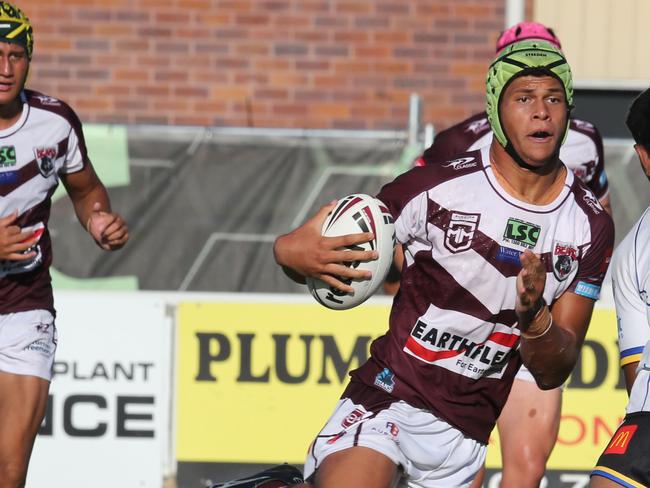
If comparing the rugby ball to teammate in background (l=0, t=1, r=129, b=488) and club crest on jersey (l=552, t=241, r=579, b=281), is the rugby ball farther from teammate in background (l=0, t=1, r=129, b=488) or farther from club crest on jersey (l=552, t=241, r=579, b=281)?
teammate in background (l=0, t=1, r=129, b=488)

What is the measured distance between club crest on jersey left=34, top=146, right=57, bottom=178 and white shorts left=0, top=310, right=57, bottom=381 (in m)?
0.68

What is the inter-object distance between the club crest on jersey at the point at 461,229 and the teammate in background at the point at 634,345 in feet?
1.73

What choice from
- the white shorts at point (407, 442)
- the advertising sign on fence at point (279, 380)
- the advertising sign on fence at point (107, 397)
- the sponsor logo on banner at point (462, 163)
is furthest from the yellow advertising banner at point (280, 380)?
the sponsor logo on banner at point (462, 163)

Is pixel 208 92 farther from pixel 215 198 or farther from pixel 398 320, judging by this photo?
pixel 398 320

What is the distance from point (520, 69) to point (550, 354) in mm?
1072

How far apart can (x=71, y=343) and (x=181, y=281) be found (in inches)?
100

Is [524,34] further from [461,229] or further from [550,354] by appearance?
[550,354]

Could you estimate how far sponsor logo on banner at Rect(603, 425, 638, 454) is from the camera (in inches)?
166

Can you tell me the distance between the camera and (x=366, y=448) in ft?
15.2

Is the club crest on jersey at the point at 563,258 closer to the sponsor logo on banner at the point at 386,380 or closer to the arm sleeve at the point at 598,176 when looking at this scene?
the sponsor logo on banner at the point at 386,380

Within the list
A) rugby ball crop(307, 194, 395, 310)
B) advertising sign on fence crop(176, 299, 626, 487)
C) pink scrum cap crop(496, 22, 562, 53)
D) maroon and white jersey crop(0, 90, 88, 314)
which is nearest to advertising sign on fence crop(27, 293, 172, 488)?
advertising sign on fence crop(176, 299, 626, 487)

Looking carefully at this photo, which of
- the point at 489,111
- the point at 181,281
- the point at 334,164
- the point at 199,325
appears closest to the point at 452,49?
the point at 334,164

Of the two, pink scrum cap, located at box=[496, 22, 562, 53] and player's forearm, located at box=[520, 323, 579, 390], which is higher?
pink scrum cap, located at box=[496, 22, 562, 53]

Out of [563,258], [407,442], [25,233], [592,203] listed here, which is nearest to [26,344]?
[25,233]
